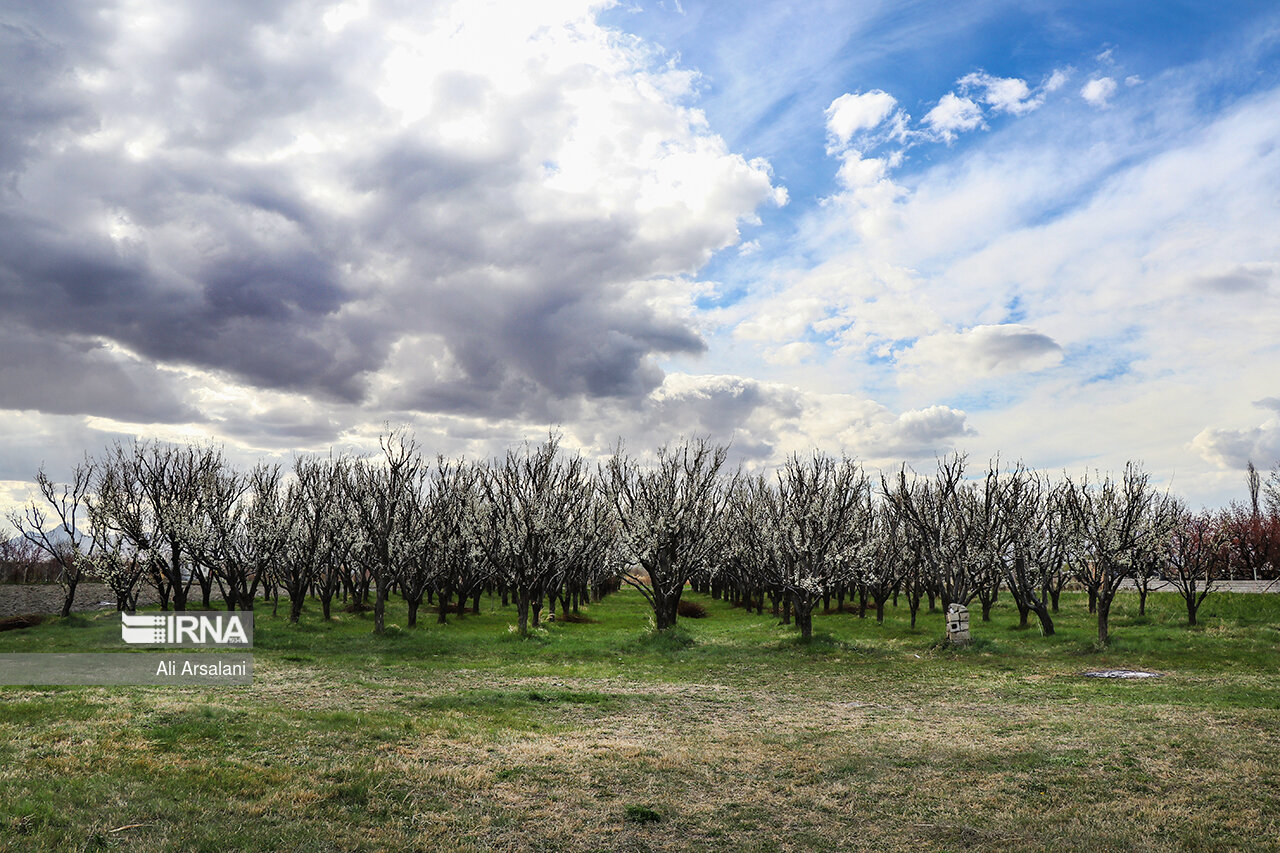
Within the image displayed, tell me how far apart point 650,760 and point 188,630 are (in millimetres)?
31563

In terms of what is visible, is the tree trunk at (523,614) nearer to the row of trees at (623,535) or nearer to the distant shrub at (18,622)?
the row of trees at (623,535)

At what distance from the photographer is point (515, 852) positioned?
370 inches

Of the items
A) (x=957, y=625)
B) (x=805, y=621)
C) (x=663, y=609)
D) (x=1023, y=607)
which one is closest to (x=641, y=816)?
(x=805, y=621)

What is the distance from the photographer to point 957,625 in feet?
103

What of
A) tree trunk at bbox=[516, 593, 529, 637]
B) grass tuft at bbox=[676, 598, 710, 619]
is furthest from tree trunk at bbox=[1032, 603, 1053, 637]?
grass tuft at bbox=[676, 598, 710, 619]

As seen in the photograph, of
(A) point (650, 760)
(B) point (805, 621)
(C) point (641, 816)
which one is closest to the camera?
(C) point (641, 816)

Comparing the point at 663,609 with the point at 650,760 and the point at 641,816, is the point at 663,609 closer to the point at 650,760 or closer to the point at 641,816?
the point at 650,760

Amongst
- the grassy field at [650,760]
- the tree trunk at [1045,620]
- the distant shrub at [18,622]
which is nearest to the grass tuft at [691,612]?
the tree trunk at [1045,620]

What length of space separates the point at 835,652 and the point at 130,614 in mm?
38966

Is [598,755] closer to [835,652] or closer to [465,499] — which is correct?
[835,652]

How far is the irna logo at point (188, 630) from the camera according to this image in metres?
32.2

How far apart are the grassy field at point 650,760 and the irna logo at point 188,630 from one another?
10282 mm

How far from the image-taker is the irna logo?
3216 cm

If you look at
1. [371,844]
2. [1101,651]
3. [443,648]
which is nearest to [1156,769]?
[371,844]
